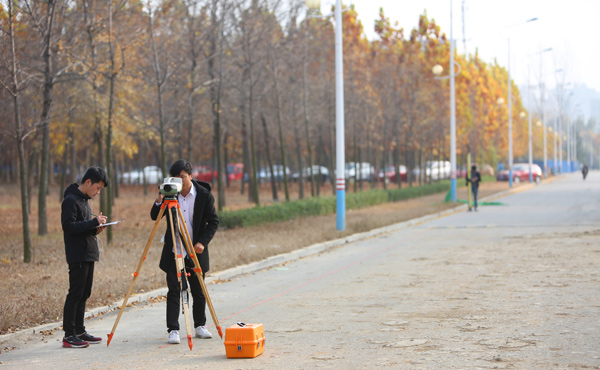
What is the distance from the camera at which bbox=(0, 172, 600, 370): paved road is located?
22.6 ft

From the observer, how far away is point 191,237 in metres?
8.09

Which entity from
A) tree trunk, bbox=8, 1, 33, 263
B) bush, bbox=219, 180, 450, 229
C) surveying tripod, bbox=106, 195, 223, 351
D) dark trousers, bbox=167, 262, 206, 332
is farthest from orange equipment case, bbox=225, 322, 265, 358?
bush, bbox=219, 180, 450, 229

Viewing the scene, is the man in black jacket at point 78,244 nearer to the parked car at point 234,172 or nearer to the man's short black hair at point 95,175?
the man's short black hair at point 95,175

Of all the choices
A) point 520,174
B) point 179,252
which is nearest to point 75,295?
point 179,252

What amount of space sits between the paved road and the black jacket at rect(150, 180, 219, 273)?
827mm

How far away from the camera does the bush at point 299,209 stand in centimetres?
2144

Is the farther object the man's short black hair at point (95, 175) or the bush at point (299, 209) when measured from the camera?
the bush at point (299, 209)

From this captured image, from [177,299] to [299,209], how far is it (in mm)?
17120

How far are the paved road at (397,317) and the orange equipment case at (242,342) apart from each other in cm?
10

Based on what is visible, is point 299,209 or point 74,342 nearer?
point 74,342

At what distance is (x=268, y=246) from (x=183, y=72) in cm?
910

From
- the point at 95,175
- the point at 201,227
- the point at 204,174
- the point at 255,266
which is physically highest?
the point at 95,175

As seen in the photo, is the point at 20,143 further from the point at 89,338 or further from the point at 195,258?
the point at 195,258

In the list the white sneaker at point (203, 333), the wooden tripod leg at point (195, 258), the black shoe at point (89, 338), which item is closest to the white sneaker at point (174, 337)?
the white sneaker at point (203, 333)
